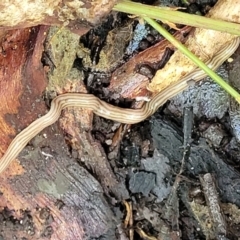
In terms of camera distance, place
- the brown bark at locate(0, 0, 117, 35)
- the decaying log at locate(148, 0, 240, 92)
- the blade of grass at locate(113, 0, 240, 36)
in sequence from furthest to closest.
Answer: the decaying log at locate(148, 0, 240, 92), the blade of grass at locate(113, 0, 240, 36), the brown bark at locate(0, 0, 117, 35)

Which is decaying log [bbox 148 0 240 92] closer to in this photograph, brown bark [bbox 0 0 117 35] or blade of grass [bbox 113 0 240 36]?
blade of grass [bbox 113 0 240 36]

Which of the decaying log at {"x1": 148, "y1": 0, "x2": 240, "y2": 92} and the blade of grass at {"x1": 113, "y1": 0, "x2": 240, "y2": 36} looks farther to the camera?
the decaying log at {"x1": 148, "y1": 0, "x2": 240, "y2": 92}

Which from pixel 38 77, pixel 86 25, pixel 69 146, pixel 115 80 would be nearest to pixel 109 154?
pixel 69 146

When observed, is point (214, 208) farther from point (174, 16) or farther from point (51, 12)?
point (51, 12)

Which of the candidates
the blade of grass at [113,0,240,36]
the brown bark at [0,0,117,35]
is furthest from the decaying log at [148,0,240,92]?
the brown bark at [0,0,117,35]

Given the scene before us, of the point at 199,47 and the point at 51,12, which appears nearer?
the point at 51,12

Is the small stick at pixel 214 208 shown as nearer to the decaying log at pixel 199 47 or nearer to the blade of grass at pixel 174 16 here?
the decaying log at pixel 199 47

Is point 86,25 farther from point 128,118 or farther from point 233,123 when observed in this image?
point 233,123

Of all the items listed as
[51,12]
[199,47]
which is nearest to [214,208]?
[199,47]
